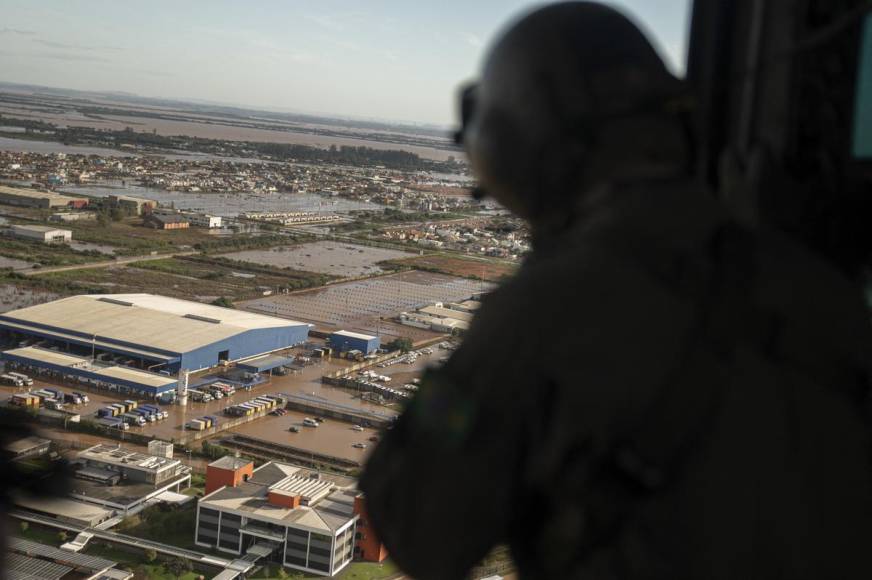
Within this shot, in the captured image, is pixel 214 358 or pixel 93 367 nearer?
pixel 93 367

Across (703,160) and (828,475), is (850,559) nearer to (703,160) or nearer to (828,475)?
(828,475)

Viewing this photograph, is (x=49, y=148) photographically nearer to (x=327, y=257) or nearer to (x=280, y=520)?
(x=327, y=257)

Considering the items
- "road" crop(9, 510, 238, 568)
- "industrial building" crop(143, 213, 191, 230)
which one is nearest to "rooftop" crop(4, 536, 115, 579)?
"road" crop(9, 510, 238, 568)

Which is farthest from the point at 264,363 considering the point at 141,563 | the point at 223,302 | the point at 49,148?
the point at 49,148

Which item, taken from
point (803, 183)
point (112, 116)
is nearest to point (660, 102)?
point (803, 183)

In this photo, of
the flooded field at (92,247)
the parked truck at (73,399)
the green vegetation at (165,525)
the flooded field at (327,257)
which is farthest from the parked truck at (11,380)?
the flooded field at (327,257)

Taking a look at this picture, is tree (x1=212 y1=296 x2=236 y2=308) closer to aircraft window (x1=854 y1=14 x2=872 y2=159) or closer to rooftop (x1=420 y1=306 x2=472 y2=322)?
rooftop (x1=420 y1=306 x2=472 y2=322)
